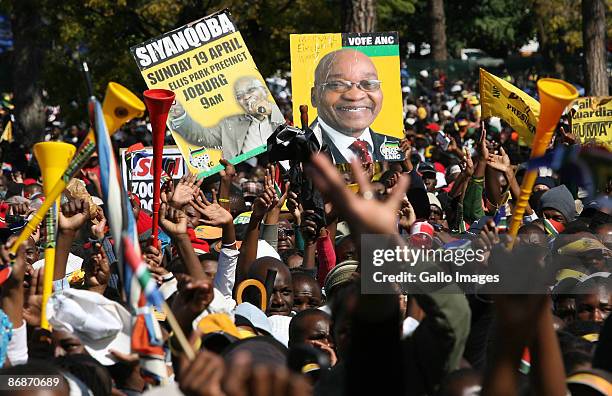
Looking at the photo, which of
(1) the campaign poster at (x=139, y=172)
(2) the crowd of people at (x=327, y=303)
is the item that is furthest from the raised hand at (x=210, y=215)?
(1) the campaign poster at (x=139, y=172)

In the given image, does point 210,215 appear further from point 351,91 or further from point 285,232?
point 351,91

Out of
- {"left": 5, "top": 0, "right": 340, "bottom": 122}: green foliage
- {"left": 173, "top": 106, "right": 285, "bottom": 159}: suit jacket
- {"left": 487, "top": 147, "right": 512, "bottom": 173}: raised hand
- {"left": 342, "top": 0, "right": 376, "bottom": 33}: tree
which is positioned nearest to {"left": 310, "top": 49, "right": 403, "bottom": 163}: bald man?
{"left": 173, "top": 106, "right": 285, "bottom": 159}: suit jacket

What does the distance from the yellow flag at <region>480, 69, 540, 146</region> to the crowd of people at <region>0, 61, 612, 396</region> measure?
18.9 inches

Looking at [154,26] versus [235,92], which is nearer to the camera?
[235,92]

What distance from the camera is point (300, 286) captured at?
621cm

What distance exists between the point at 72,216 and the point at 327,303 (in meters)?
1.29

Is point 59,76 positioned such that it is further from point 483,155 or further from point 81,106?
point 483,155

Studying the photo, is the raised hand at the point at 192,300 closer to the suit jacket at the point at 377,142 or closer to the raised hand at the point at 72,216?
the raised hand at the point at 72,216

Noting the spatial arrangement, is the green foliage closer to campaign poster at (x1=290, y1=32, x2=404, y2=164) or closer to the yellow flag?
campaign poster at (x1=290, y1=32, x2=404, y2=164)

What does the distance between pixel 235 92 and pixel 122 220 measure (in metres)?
5.29

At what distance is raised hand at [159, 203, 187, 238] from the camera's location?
5.28 m

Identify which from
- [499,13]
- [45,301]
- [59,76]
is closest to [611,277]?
[45,301]

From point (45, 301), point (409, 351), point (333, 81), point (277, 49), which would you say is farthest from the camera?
point (277, 49)

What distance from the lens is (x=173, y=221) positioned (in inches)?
211
